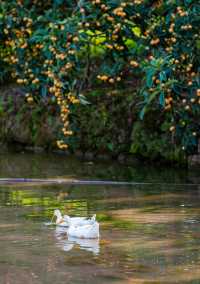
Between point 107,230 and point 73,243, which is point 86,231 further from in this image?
point 107,230

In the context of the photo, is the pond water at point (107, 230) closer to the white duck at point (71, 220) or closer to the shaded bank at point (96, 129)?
the white duck at point (71, 220)

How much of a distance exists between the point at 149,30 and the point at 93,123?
2647 millimetres

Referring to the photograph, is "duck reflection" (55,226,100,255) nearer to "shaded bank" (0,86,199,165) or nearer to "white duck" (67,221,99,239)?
"white duck" (67,221,99,239)

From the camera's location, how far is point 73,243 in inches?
343

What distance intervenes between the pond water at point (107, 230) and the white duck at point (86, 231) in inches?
2.7

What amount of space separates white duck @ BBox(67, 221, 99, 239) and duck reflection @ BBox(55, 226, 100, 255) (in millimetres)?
39

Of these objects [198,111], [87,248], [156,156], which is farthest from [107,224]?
[156,156]

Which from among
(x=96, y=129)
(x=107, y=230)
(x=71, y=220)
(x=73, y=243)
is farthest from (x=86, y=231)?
(x=96, y=129)

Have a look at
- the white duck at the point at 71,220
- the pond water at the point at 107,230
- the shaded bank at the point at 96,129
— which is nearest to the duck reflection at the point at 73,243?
the pond water at the point at 107,230

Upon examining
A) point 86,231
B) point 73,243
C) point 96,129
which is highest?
point 96,129

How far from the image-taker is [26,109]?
17078 millimetres

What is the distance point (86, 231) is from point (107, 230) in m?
0.61

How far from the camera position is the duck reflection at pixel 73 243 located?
846 centimetres

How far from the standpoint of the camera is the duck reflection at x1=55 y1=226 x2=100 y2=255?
8461mm
